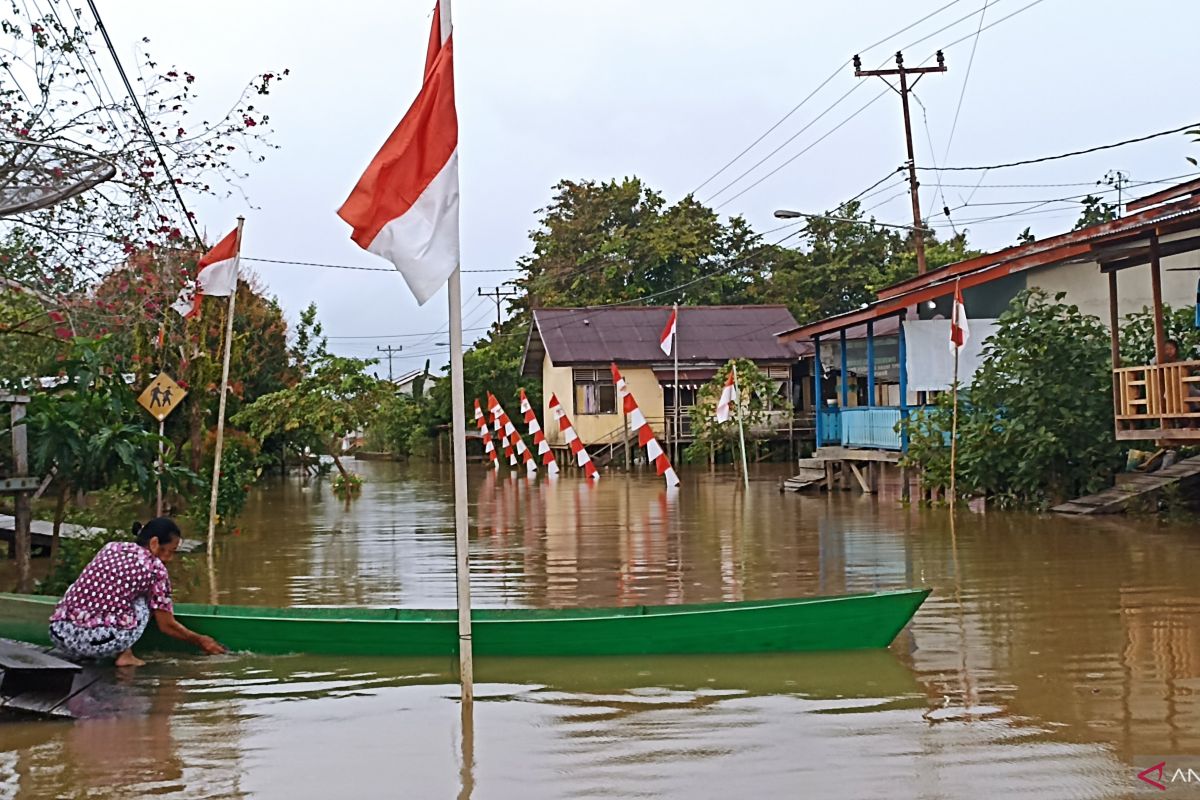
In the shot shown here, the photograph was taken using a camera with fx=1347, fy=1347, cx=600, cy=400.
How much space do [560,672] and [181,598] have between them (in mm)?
5429

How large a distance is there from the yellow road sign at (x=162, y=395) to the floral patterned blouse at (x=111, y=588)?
7.00 m

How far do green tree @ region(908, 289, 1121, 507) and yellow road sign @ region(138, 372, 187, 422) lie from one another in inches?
451

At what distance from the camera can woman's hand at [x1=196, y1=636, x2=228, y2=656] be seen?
893 centimetres

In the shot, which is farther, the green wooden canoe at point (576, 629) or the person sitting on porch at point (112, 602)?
the green wooden canoe at point (576, 629)

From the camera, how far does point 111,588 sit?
28.0 feet

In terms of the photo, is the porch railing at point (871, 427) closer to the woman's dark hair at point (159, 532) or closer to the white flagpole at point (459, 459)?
the woman's dark hair at point (159, 532)

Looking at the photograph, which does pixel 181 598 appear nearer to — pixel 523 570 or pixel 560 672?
pixel 523 570

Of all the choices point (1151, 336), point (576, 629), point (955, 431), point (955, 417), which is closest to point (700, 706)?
point (576, 629)

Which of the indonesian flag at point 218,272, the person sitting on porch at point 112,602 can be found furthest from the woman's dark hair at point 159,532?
the indonesian flag at point 218,272

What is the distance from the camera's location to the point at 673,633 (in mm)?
8875

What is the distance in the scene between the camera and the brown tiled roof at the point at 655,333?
44.0m

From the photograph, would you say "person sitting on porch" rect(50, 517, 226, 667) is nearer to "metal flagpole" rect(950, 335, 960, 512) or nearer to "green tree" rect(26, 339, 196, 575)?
"green tree" rect(26, 339, 196, 575)

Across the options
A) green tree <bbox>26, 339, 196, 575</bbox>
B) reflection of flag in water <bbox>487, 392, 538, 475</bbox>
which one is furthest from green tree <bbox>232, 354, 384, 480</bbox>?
green tree <bbox>26, 339, 196, 575</bbox>

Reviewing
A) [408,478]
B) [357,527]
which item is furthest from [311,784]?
[408,478]
